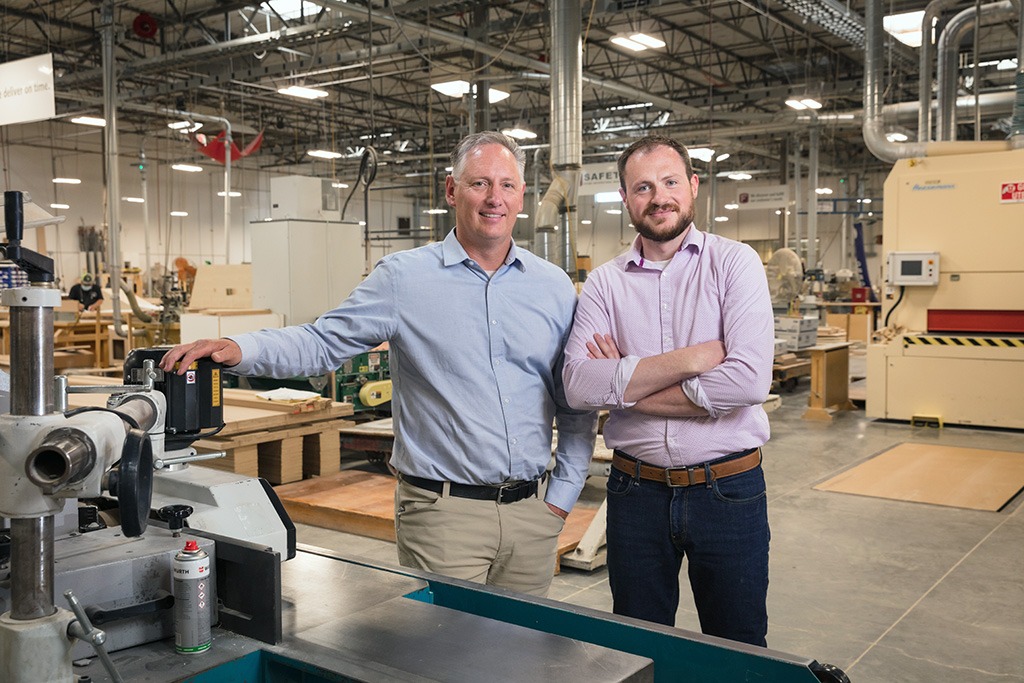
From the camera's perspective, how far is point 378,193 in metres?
25.1

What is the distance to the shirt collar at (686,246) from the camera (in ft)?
6.68

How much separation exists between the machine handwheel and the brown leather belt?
117cm

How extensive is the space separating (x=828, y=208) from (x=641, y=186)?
21.8 metres

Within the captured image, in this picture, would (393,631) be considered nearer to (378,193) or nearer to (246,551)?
(246,551)

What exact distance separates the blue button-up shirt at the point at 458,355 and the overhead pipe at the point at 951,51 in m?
A: 8.09

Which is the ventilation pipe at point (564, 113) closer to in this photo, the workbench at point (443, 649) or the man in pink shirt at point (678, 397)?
the man in pink shirt at point (678, 397)

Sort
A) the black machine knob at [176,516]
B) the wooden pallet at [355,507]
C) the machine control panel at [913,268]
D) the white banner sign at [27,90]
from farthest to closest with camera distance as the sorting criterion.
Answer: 1. the machine control panel at [913,268]
2. the white banner sign at [27,90]
3. the wooden pallet at [355,507]
4. the black machine knob at [176,516]

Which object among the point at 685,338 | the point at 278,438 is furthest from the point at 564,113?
the point at 685,338

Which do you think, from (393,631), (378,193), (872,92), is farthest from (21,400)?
(378,193)

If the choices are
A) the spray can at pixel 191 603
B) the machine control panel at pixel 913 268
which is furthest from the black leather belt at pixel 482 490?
the machine control panel at pixel 913 268

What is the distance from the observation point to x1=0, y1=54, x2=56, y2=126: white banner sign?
6.01 metres

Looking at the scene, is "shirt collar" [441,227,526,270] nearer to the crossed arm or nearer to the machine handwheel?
the crossed arm

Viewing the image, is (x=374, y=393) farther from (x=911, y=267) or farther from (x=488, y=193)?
(x=911, y=267)

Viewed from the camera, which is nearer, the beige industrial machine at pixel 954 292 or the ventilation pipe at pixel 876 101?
the beige industrial machine at pixel 954 292
